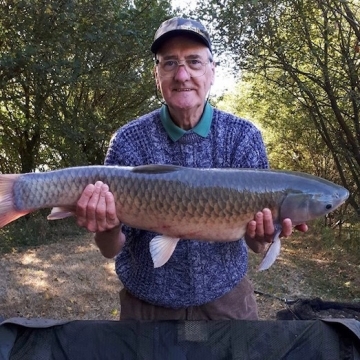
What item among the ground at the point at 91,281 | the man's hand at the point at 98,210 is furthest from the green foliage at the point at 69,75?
the man's hand at the point at 98,210

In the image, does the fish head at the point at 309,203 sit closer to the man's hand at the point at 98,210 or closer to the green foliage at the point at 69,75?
the man's hand at the point at 98,210

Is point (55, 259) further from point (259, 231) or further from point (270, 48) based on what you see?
point (259, 231)

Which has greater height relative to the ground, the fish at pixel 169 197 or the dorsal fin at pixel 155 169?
the dorsal fin at pixel 155 169

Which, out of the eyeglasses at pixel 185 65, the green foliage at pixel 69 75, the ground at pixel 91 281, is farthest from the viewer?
the green foliage at pixel 69 75

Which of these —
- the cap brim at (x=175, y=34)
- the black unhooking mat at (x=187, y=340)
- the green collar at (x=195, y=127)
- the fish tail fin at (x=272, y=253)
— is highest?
the cap brim at (x=175, y=34)

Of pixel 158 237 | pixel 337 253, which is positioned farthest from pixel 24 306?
pixel 337 253

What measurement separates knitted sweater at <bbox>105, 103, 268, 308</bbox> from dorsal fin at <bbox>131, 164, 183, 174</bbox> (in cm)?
12

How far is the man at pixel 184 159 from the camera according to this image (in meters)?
1.72

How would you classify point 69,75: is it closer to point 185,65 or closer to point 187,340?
point 185,65

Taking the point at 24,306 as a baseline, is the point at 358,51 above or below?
above

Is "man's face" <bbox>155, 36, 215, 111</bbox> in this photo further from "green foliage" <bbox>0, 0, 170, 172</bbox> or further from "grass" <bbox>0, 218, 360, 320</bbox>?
"green foliage" <bbox>0, 0, 170, 172</bbox>

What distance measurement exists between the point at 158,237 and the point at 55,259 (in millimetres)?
4232

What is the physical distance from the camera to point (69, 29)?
6.37 metres

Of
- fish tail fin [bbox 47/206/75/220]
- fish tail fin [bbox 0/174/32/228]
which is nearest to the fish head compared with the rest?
fish tail fin [bbox 47/206/75/220]
